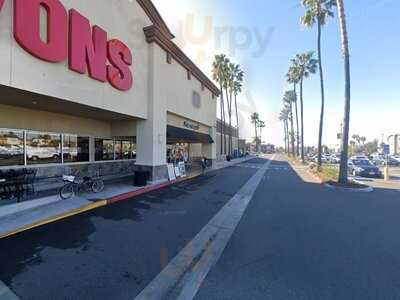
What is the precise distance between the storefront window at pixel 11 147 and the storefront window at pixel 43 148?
0.30m

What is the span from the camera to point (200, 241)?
216 inches

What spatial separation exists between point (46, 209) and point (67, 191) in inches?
65.0

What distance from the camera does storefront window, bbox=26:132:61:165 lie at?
10891 millimetres

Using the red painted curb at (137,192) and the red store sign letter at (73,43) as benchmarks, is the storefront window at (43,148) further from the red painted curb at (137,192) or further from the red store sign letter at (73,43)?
the red painted curb at (137,192)

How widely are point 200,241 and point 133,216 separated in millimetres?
2764

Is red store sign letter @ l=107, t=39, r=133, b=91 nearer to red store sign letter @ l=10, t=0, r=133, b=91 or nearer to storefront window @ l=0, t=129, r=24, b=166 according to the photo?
red store sign letter @ l=10, t=0, r=133, b=91

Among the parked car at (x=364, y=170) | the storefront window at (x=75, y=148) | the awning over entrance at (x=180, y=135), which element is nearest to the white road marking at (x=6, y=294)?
the storefront window at (x=75, y=148)

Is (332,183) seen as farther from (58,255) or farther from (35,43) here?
(35,43)

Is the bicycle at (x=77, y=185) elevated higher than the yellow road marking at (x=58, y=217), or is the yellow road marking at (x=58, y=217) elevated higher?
the bicycle at (x=77, y=185)

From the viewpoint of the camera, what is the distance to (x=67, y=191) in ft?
29.6

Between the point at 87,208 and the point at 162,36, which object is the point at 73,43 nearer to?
the point at 87,208

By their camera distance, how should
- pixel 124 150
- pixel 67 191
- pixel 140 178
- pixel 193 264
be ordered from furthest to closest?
pixel 124 150 → pixel 140 178 → pixel 67 191 → pixel 193 264

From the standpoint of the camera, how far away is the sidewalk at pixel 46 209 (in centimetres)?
604

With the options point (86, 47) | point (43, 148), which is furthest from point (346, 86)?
point (43, 148)
